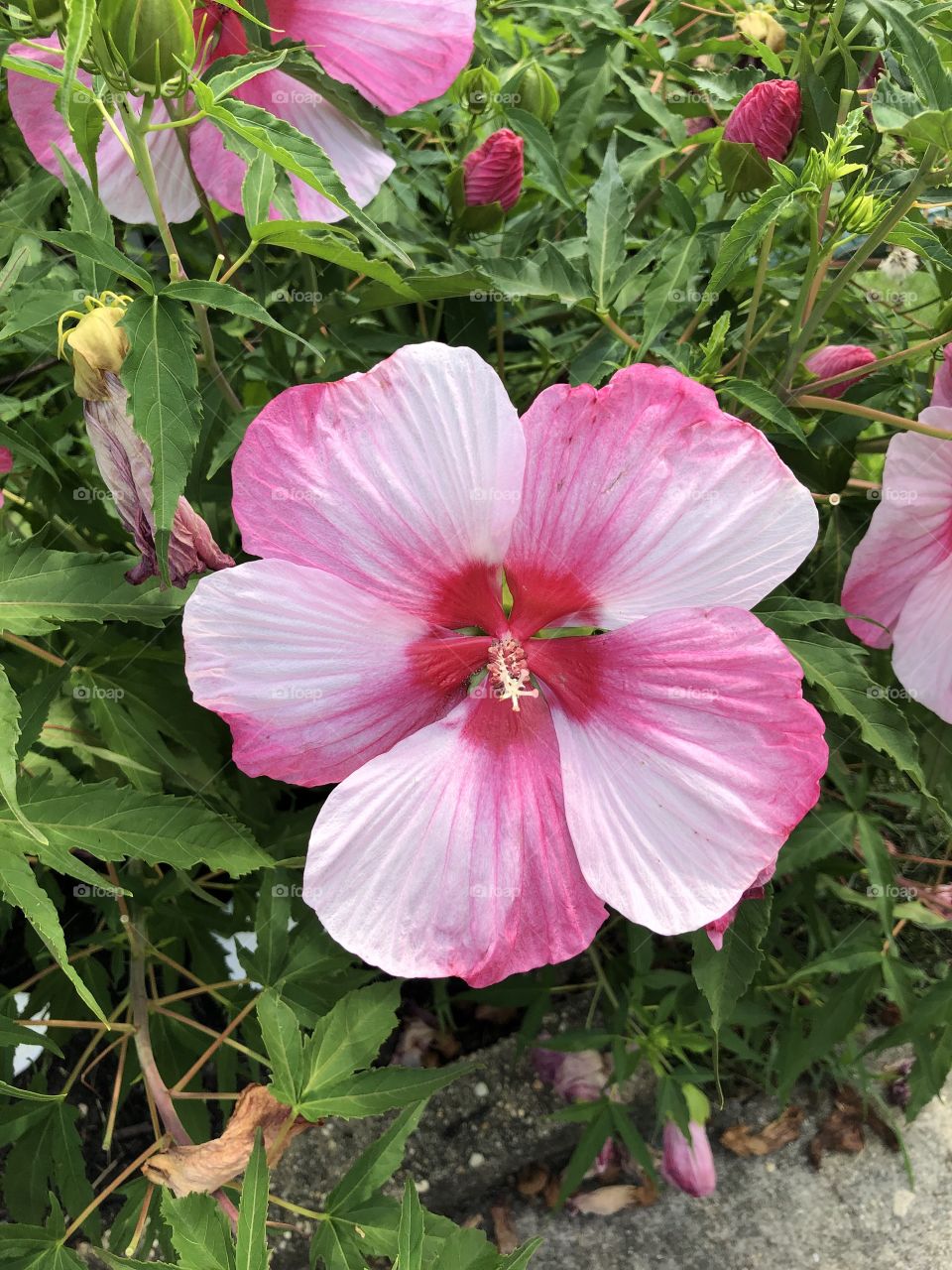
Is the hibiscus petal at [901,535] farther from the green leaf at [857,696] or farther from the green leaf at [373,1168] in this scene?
the green leaf at [373,1168]

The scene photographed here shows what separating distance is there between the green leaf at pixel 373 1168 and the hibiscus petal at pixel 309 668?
372 mm

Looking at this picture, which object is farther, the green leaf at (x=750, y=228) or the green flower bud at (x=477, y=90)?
the green flower bud at (x=477, y=90)

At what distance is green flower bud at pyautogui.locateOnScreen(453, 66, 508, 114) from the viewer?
1062 millimetres

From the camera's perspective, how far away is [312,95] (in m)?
0.91

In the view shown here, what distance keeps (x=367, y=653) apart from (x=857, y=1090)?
1.44 metres

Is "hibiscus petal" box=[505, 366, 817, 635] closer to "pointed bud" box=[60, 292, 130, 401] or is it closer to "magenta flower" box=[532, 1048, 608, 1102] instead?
"pointed bud" box=[60, 292, 130, 401]

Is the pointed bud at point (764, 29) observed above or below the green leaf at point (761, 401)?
above

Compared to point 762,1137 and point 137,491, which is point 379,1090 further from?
Result: point 762,1137

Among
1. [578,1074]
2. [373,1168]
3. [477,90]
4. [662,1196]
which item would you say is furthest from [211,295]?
[662,1196]

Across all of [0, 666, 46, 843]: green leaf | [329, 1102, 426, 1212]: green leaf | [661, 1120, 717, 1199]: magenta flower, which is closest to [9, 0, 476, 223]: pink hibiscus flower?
[0, 666, 46, 843]: green leaf

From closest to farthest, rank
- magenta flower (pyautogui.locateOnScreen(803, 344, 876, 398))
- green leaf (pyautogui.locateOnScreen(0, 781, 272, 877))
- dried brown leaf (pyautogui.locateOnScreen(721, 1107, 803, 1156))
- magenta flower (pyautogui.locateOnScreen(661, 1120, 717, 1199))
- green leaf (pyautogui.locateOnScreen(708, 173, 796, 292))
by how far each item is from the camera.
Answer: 1. green leaf (pyautogui.locateOnScreen(708, 173, 796, 292))
2. green leaf (pyautogui.locateOnScreen(0, 781, 272, 877))
3. magenta flower (pyautogui.locateOnScreen(803, 344, 876, 398))
4. magenta flower (pyautogui.locateOnScreen(661, 1120, 717, 1199))
5. dried brown leaf (pyautogui.locateOnScreen(721, 1107, 803, 1156))

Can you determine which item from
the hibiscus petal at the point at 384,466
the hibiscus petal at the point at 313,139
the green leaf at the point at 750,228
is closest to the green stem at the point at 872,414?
the green leaf at the point at 750,228

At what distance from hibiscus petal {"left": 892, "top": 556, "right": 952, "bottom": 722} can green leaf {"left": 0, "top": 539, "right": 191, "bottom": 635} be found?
2.00 ft

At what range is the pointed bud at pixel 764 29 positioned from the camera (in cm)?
97
